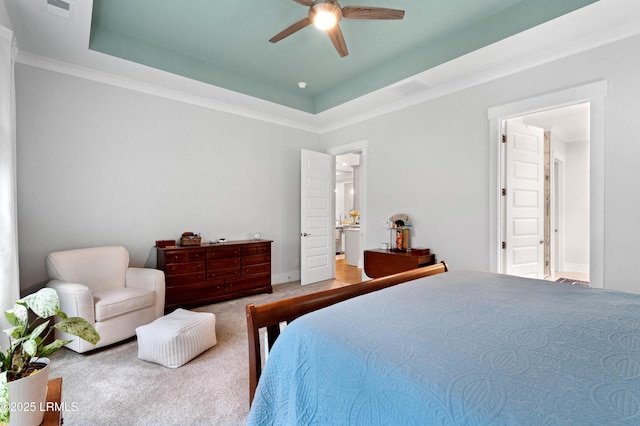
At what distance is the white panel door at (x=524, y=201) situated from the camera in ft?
10.9

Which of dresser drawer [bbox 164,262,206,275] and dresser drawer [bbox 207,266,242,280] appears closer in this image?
dresser drawer [bbox 164,262,206,275]

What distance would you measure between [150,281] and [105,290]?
44cm

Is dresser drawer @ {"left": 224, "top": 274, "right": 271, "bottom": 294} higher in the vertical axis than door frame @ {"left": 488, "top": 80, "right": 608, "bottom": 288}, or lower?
lower

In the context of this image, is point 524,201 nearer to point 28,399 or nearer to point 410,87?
point 410,87

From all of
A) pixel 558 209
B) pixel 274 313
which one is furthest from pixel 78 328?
pixel 558 209

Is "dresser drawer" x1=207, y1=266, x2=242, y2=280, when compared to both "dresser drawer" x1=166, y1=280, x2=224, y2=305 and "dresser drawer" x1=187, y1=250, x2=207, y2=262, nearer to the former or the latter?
"dresser drawer" x1=166, y1=280, x2=224, y2=305

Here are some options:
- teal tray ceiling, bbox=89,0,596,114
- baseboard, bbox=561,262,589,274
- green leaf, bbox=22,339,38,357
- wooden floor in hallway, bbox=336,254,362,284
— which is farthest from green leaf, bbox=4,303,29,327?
baseboard, bbox=561,262,589,274

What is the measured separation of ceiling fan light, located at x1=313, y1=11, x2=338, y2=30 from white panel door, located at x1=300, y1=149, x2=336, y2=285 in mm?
2573

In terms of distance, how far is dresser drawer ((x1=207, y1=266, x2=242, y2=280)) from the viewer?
12.7 feet

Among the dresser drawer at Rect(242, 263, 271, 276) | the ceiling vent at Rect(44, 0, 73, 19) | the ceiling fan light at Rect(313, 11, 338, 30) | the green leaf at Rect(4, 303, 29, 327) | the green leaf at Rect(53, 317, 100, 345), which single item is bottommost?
the dresser drawer at Rect(242, 263, 271, 276)

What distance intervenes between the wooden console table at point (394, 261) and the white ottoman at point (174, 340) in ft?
7.36

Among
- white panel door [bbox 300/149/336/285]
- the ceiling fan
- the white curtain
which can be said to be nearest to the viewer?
the white curtain

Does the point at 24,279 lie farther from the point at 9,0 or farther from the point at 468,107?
the point at 468,107

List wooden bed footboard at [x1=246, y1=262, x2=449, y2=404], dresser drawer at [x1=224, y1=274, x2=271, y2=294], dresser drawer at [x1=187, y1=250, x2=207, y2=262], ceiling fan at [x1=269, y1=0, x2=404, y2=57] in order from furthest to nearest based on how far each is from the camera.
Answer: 1. dresser drawer at [x1=224, y1=274, x2=271, y2=294]
2. dresser drawer at [x1=187, y1=250, x2=207, y2=262]
3. ceiling fan at [x1=269, y1=0, x2=404, y2=57]
4. wooden bed footboard at [x1=246, y1=262, x2=449, y2=404]
